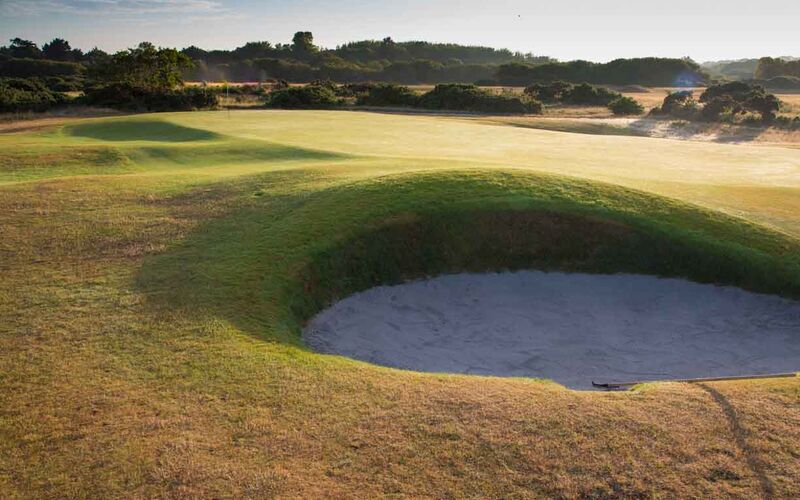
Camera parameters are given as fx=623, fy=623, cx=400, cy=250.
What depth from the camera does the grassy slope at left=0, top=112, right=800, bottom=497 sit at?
19.8ft

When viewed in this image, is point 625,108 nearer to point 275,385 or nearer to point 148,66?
point 148,66

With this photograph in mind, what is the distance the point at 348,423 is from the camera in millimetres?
6758

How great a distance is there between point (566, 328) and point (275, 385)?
21.5ft

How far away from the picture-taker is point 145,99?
5616 cm

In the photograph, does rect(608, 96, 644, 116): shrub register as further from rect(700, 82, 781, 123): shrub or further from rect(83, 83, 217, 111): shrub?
rect(83, 83, 217, 111): shrub

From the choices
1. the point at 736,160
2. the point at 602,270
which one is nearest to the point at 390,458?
the point at 602,270

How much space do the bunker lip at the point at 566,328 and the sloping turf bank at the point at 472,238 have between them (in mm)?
388

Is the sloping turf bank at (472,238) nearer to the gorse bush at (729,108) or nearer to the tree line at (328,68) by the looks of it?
the gorse bush at (729,108)

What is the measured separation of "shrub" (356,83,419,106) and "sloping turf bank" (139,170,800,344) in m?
49.0

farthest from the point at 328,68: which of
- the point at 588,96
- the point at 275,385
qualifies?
the point at 275,385

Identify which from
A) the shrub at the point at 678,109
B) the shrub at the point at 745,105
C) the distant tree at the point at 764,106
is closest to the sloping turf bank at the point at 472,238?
the distant tree at the point at 764,106

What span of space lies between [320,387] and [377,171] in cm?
1072

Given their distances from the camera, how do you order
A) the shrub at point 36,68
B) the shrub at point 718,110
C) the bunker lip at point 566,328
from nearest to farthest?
the bunker lip at point 566,328 → the shrub at point 718,110 → the shrub at point 36,68

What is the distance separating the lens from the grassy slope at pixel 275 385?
6.04 meters
